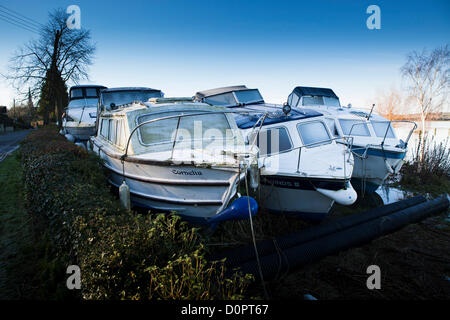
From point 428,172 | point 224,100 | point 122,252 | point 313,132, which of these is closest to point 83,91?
point 224,100

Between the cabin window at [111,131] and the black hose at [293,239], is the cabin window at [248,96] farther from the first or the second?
the black hose at [293,239]

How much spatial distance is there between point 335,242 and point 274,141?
2.81 metres

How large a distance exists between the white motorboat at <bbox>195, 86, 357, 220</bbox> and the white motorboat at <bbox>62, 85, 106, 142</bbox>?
8327mm

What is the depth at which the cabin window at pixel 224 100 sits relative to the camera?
10602mm

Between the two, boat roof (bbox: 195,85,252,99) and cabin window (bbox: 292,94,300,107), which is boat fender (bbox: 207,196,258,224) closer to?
boat roof (bbox: 195,85,252,99)

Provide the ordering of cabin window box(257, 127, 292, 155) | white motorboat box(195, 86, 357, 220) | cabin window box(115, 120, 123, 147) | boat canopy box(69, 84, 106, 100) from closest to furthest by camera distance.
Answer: white motorboat box(195, 86, 357, 220)
cabin window box(115, 120, 123, 147)
cabin window box(257, 127, 292, 155)
boat canopy box(69, 84, 106, 100)

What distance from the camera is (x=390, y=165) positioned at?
320 inches

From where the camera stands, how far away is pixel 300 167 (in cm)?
560

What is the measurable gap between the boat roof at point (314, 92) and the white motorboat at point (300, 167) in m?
5.34

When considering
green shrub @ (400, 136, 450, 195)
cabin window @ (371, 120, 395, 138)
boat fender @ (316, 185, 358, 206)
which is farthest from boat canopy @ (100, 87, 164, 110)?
green shrub @ (400, 136, 450, 195)

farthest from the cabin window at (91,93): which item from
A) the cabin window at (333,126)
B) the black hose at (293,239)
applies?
the black hose at (293,239)

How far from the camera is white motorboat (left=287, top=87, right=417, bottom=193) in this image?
8.07 metres

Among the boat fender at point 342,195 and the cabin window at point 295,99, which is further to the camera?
the cabin window at point 295,99

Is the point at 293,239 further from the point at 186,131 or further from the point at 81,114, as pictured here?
the point at 81,114
